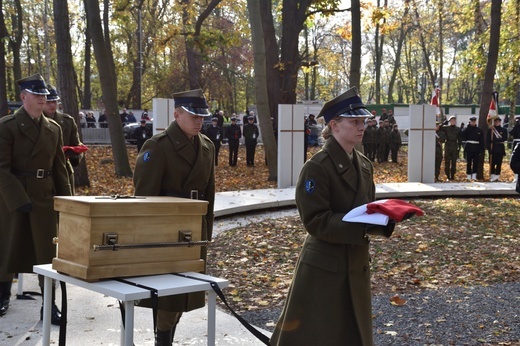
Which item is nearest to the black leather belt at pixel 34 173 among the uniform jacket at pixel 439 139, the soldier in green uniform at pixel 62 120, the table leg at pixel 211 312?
the soldier in green uniform at pixel 62 120

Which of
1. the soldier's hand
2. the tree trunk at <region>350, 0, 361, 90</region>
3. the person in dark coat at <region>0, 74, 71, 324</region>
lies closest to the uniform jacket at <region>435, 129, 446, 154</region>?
the tree trunk at <region>350, 0, 361, 90</region>

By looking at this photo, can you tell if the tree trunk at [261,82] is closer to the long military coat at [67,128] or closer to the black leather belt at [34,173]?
the long military coat at [67,128]

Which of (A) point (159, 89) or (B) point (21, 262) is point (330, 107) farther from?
(A) point (159, 89)

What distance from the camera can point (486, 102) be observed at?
24.4 meters

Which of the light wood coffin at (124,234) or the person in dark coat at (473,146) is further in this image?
the person in dark coat at (473,146)

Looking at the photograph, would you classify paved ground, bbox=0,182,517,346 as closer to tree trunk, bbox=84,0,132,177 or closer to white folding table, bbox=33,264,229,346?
white folding table, bbox=33,264,229,346

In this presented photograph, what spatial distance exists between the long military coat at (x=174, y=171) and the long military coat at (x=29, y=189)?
186 cm

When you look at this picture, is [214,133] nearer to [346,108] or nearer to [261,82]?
[261,82]

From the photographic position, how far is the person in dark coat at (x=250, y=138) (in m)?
27.3

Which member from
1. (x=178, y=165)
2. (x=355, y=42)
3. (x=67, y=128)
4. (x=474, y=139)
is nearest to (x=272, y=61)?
(x=355, y=42)

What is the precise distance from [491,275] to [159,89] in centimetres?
5218

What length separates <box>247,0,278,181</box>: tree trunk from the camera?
771 inches

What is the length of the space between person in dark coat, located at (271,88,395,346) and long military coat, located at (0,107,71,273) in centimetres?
315

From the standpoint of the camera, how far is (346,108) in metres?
4.34
